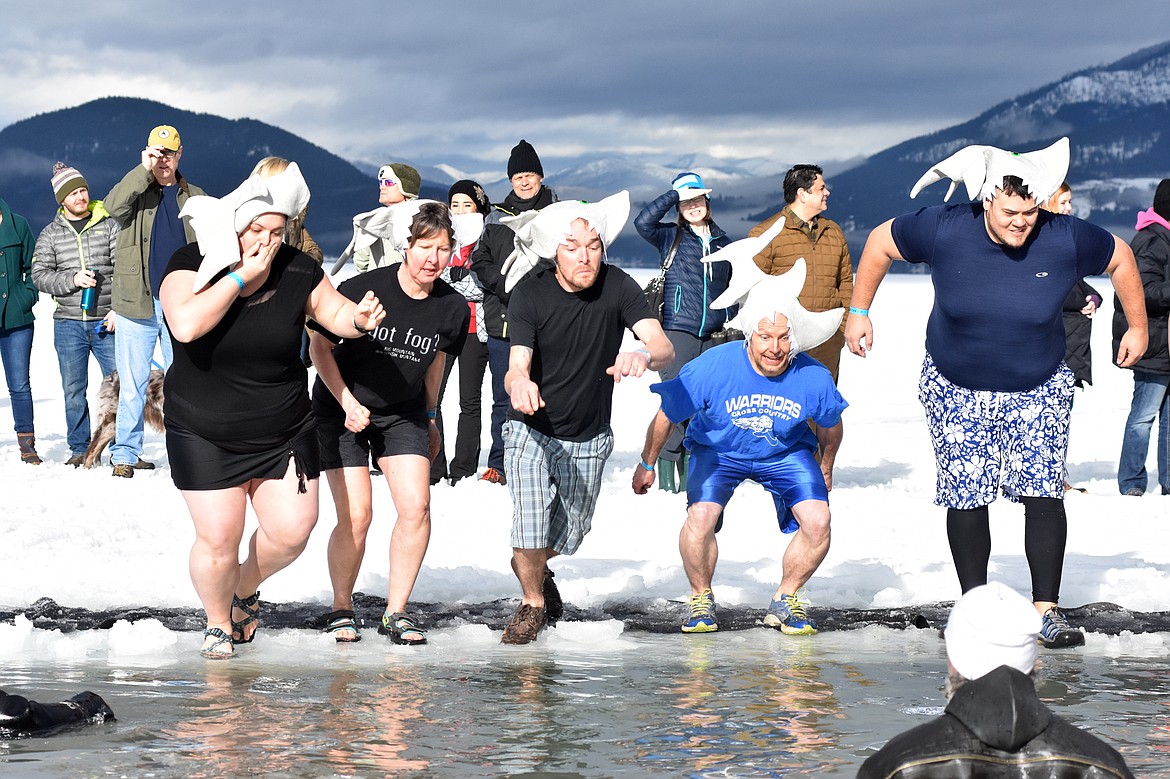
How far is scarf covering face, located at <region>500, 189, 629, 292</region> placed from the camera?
23.5 ft

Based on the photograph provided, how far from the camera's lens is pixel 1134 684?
630 cm

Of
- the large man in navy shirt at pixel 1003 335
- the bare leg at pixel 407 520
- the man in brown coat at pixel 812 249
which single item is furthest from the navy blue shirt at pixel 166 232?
the large man in navy shirt at pixel 1003 335

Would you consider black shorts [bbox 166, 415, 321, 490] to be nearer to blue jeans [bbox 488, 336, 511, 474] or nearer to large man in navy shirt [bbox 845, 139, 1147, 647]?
large man in navy shirt [bbox 845, 139, 1147, 647]

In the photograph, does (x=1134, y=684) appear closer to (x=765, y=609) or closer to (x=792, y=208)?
(x=765, y=609)

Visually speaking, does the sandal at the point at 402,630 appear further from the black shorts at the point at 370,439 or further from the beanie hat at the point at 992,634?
the beanie hat at the point at 992,634

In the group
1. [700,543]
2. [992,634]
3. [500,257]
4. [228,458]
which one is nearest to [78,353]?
[500,257]

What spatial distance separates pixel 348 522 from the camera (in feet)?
23.9

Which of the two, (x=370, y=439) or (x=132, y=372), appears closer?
(x=370, y=439)

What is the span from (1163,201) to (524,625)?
6.82 meters

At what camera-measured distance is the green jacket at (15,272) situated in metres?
13.0

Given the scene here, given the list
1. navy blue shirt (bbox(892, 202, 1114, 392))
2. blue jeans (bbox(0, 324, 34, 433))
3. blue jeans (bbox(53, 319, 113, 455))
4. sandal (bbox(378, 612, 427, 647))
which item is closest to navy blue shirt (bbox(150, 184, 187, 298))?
blue jeans (bbox(53, 319, 113, 455))

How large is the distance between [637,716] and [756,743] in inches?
23.1

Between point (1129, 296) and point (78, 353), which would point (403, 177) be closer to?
point (78, 353)

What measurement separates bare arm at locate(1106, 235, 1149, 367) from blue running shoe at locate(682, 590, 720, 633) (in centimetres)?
236
